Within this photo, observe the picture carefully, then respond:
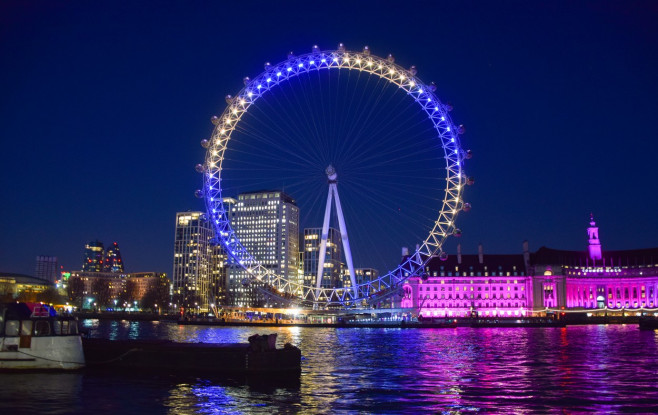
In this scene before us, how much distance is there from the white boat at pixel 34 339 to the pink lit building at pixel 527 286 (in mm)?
132852

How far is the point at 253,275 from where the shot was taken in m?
74.9

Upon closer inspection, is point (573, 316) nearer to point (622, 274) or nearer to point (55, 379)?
point (622, 274)

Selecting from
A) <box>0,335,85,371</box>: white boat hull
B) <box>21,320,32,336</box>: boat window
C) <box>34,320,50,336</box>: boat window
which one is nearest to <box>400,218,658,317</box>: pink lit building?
<box>0,335,85,371</box>: white boat hull

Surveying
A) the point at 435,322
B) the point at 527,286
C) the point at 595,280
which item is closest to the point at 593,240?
the point at 595,280

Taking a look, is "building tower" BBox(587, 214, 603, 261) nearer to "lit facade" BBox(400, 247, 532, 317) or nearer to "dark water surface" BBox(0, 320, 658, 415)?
"lit facade" BBox(400, 247, 532, 317)

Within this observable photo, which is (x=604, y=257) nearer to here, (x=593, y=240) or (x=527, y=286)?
(x=593, y=240)

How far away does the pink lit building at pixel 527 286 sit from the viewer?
160500 millimetres

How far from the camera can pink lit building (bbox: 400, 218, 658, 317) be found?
160500mm

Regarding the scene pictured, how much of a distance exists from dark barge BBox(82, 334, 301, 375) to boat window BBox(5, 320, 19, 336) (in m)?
5.13

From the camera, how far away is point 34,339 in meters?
30.4

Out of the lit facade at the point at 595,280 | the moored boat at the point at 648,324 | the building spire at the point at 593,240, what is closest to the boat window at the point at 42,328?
the moored boat at the point at 648,324

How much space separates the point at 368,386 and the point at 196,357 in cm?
980

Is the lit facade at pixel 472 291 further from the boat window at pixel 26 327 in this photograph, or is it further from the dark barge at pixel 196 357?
the boat window at pixel 26 327

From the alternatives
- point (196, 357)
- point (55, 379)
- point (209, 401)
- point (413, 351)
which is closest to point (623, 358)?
point (413, 351)
